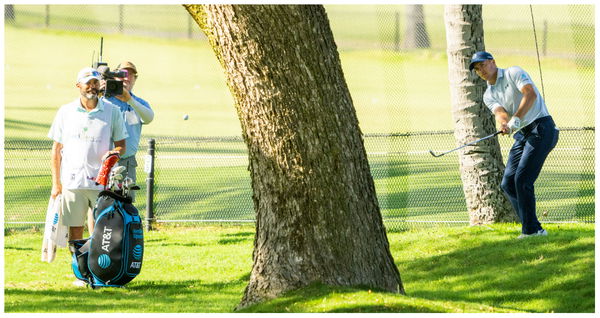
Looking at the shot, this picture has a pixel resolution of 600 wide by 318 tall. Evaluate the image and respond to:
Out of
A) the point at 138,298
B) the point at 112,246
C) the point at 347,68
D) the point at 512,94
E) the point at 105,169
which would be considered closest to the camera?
the point at 138,298

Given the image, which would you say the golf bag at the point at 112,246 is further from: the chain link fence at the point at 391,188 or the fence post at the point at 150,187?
the fence post at the point at 150,187

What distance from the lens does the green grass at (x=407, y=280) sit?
655 centimetres

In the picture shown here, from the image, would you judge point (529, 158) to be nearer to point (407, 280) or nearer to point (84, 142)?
point (407, 280)

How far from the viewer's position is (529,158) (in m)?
8.60

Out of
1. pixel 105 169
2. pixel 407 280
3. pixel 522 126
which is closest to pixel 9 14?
pixel 105 169

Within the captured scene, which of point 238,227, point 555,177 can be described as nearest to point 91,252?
point 238,227

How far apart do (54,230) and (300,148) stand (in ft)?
9.12

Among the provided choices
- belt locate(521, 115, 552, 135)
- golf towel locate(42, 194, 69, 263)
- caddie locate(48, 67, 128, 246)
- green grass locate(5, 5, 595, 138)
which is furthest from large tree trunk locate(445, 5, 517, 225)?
green grass locate(5, 5, 595, 138)

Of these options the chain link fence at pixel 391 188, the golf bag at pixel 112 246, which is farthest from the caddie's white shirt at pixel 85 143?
the chain link fence at pixel 391 188

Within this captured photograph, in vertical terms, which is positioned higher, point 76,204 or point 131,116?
point 131,116

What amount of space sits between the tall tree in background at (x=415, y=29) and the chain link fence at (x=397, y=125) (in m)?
0.05

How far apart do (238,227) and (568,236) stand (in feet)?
16.8

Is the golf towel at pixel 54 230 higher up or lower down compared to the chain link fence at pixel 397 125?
lower down

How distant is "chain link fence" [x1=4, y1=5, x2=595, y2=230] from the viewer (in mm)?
13297
